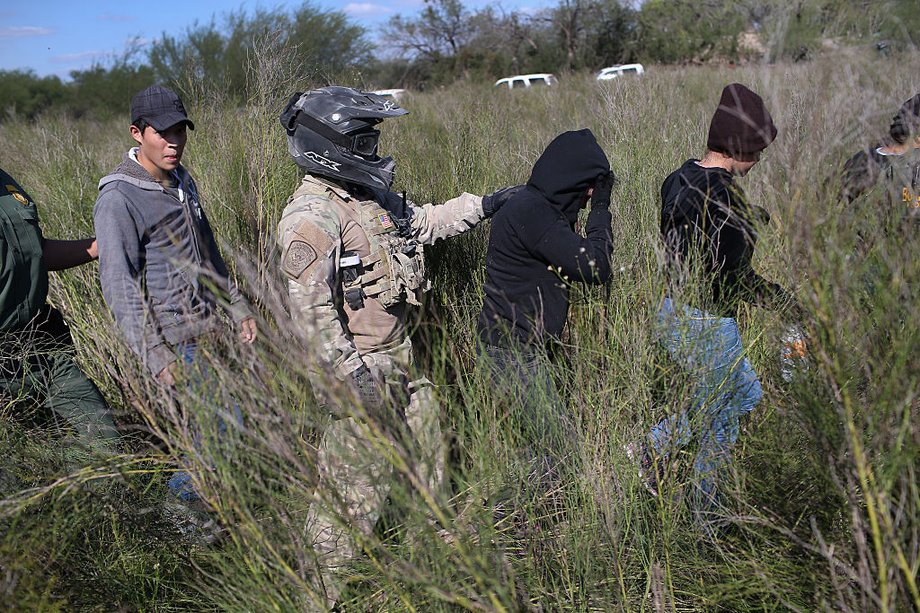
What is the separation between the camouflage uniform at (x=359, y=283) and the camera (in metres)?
1.94

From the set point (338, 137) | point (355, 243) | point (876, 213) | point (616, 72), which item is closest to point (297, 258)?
point (355, 243)

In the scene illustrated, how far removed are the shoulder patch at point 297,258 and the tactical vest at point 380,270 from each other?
0.21m

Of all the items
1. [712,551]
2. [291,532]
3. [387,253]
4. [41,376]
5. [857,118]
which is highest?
[857,118]

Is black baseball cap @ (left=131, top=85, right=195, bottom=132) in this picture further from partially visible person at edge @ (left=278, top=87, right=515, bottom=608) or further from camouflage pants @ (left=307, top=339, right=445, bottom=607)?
camouflage pants @ (left=307, top=339, right=445, bottom=607)

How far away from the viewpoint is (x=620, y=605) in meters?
1.92

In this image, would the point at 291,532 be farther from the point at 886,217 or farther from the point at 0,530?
the point at 886,217

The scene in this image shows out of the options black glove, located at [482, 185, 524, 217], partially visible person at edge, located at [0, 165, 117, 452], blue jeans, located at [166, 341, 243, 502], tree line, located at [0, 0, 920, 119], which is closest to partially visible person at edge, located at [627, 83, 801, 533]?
black glove, located at [482, 185, 524, 217]

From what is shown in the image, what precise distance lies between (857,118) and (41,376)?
277cm

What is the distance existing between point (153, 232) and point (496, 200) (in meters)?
1.40

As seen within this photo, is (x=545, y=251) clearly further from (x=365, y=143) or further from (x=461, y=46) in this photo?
(x=461, y=46)

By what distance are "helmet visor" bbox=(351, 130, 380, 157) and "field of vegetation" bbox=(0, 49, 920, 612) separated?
73 centimetres

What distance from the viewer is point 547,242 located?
268 cm

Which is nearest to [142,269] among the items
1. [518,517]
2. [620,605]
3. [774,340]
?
[518,517]

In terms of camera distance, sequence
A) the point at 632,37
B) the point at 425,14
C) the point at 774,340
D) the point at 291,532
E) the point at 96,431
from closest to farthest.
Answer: the point at 291,532, the point at 774,340, the point at 96,431, the point at 632,37, the point at 425,14
